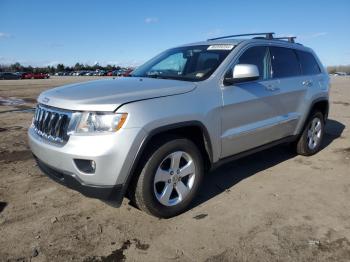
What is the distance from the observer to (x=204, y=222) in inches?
141

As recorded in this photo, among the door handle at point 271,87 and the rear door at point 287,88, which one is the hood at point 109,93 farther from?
the rear door at point 287,88

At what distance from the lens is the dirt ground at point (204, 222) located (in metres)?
3.06

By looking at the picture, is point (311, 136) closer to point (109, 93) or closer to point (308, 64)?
point (308, 64)

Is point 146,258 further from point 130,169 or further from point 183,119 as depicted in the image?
point 183,119

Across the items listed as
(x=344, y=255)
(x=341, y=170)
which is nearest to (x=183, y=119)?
(x=344, y=255)

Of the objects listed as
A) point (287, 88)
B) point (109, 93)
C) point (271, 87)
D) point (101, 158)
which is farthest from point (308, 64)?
point (101, 158)

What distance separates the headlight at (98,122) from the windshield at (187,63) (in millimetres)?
1178

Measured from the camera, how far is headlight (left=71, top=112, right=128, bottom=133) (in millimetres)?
3129

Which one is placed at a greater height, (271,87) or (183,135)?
(271,87)

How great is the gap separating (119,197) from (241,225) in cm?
124

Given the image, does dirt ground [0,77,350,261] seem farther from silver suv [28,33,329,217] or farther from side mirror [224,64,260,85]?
side mirror [224,64,260,85]

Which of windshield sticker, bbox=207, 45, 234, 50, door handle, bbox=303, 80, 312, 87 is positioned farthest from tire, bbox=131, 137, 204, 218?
door handle, bbox=303, 80, 312, 87

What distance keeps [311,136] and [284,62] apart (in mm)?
1507

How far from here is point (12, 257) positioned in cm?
297
